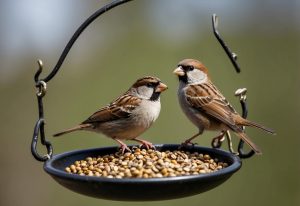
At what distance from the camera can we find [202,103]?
14.1 ft

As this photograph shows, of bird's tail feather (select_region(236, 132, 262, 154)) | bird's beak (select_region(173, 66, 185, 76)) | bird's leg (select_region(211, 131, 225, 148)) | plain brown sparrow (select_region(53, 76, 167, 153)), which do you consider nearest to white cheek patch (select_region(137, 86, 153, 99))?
plain brown sparrow (select_region(53, 76, 167, 153))

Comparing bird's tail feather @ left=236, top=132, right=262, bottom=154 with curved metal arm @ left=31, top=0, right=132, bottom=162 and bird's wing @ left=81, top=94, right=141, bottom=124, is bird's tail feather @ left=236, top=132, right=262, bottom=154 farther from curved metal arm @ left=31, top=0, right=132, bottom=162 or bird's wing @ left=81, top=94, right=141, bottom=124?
curved metal arm @ left=31, top=0, right=132, bottom=162

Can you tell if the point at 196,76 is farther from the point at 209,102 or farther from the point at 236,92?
the point at 236,92

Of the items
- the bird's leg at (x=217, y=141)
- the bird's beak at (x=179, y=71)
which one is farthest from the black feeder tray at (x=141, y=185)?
the bird's beak at (x=179, y=71)

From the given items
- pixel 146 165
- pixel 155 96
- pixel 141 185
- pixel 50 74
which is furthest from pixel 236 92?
pixel 50 74

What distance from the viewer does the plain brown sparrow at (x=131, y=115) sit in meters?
4.10

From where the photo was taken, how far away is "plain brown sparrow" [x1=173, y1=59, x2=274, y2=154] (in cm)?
420

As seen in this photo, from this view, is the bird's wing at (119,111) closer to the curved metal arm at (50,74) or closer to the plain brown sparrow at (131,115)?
the plain brown sparrow at (131,115)

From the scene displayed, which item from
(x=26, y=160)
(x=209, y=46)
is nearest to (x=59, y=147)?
(x=26, y=160)

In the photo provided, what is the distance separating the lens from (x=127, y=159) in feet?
12.0

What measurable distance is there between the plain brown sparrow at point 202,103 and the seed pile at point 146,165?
1.31 feet

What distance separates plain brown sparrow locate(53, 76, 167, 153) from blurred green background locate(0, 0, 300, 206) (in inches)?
146

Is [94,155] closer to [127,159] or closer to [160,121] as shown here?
[127,159]

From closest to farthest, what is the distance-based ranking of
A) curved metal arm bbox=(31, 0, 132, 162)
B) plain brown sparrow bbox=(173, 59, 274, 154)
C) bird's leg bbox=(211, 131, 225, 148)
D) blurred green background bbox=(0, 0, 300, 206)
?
1. curved metal arm bbox=(31, 0, 132, 162)
2. bird's leg bbox=(211, 131, 225, 148)
3. plain brown sparrow bbox=(173, 59, 274, 154)
4. blurred green background bbox=(0, 0, 300, 206)
